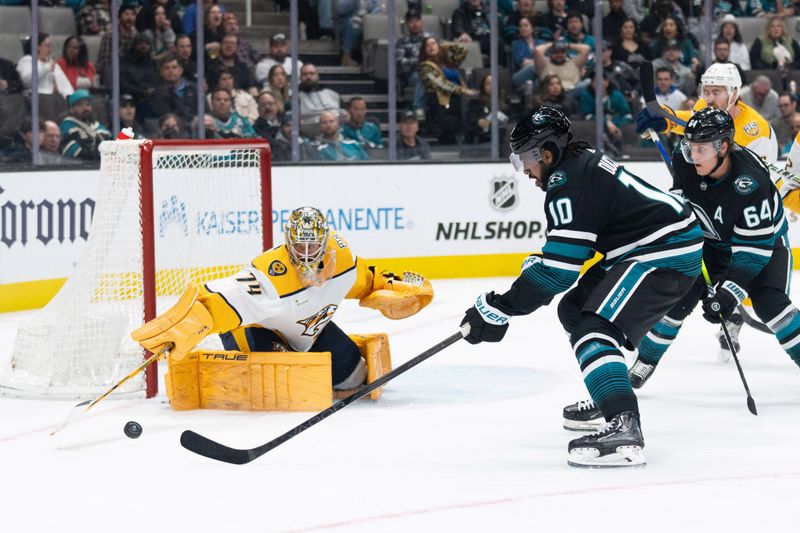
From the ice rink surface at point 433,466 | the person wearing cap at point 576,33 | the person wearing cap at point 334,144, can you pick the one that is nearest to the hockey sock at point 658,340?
the ice rink surface at point 433,466

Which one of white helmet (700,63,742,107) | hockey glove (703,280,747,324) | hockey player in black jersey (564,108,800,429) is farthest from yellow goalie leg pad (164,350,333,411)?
white helmet (700,63,742,107)

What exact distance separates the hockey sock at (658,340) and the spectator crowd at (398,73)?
3.69 m

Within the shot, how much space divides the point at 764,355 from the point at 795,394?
33.4 inches

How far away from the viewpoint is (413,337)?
5.95 metres

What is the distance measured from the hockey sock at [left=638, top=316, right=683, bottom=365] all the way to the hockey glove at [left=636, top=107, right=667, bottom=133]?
1.06m

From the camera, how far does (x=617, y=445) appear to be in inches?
134

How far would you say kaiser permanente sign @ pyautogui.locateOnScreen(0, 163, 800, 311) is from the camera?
6789 millimetres

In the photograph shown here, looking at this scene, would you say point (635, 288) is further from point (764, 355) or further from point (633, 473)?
point (764, 355)

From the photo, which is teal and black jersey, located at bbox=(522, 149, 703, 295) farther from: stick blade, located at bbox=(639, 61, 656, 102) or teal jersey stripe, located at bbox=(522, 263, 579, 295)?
stick blade, located at bbox=(639, 61, 656, 102)

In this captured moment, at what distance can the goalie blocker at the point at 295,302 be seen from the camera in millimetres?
3912

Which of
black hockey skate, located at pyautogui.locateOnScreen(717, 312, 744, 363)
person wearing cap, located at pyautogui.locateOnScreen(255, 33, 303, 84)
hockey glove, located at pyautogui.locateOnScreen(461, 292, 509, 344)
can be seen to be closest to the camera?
hockey glove, located at pyautogui.locateOnScreen(461, 292, 509, 344)

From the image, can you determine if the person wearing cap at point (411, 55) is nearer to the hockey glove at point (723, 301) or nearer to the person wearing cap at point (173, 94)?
the person wearing cap at point (173, 94)

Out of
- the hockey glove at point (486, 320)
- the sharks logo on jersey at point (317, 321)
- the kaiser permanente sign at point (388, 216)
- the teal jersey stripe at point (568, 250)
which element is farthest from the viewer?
the kaiser permanente sign at point (388, 216)

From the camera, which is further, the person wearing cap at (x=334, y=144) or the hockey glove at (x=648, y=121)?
the person wearing cap at (x=334, y=144)
